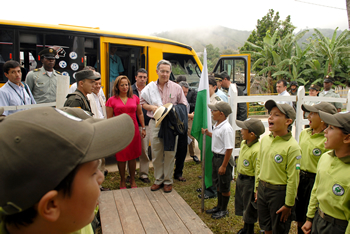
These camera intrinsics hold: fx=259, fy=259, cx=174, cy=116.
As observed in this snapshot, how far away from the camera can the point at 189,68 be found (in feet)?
24.2

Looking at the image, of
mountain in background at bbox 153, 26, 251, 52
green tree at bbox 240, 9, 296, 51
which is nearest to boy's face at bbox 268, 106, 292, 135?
green tree at bbox 240, 9, 296, 51

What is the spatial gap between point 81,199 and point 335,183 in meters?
1.98

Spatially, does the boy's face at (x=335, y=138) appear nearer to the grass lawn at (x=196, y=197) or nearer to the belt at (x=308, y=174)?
the belt at (x=308, y=174)

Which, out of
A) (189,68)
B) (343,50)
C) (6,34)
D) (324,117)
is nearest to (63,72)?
(6,34)

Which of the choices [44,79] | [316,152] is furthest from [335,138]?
[44,79]

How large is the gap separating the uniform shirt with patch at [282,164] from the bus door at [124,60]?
14.3 feet

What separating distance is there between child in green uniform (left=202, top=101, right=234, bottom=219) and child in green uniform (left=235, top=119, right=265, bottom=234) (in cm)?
36

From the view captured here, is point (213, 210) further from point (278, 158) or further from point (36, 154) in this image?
point (36, 154)

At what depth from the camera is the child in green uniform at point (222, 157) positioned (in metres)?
3.61

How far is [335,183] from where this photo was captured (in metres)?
2.03

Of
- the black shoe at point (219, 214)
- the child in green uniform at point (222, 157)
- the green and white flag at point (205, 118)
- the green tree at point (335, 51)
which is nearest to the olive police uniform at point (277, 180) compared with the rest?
the child in green uniform at point (222, 157)

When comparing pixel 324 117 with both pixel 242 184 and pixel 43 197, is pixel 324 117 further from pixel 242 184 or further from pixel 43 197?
pixel 43 197

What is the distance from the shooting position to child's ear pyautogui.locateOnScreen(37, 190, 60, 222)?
2.36 feet

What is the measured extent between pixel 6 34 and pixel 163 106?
3747 mm
